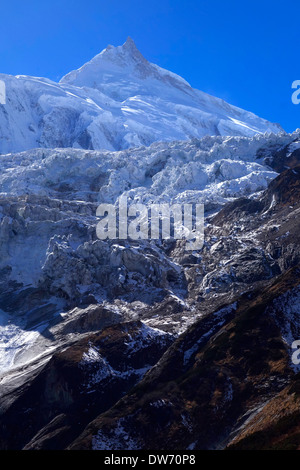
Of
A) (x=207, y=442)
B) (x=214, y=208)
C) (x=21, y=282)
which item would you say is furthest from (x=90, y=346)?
(x=214, y=208)

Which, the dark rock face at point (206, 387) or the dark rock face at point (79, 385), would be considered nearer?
the dark rock face at point (206, 387)

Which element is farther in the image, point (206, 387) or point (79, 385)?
point (79, 385)

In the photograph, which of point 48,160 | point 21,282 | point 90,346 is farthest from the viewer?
point 48,160

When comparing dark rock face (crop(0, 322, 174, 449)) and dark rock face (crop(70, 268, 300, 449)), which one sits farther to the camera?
dark rock face (crop(0, 322, 174, 449))

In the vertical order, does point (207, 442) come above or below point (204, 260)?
below

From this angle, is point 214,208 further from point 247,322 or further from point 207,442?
point 207,442

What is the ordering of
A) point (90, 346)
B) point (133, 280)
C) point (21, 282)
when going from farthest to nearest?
point (21, 282), point (133, 280), point (90, 346)

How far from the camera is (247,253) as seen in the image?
366 ft

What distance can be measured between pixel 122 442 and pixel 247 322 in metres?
23.3

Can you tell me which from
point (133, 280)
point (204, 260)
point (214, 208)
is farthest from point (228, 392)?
point (214, 208)

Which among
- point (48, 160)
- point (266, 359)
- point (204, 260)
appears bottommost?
point (266, 359)

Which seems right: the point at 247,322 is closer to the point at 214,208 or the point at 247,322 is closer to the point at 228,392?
the point at 228,392

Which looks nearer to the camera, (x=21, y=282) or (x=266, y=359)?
(x=266, y=359)

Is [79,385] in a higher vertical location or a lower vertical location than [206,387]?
higher
